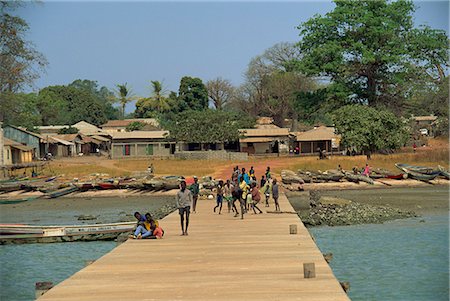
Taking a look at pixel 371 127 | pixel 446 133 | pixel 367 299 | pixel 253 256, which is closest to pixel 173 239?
pixel 253 256

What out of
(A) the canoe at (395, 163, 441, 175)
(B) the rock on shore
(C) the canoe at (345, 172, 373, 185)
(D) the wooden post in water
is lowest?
(B) the rock on shore

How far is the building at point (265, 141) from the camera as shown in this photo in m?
77.8

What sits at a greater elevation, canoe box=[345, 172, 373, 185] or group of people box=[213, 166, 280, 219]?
group of people box=[213, 166, 280, 219]

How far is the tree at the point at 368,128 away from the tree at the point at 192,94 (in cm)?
4408

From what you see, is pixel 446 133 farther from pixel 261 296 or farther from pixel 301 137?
pixel 261 296

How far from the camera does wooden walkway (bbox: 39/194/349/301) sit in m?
12.6

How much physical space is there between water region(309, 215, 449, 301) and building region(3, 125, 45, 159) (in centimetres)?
5508

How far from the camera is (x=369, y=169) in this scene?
2071 inches

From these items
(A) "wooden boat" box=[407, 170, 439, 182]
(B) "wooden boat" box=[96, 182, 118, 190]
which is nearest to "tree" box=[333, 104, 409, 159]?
(A) "wooden boat" box=[407, 170, 439, 182]

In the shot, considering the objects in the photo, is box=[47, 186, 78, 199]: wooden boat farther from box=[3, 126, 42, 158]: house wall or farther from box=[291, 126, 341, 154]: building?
box=[291, 126, 341, 154]: building

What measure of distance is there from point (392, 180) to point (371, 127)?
37.5 ft

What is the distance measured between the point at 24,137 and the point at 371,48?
38.9 metres

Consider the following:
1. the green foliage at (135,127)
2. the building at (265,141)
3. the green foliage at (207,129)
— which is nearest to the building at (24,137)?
the green foliage at (207,129)

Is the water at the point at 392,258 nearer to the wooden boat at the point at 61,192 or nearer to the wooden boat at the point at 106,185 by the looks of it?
the wooden boat at the point at 106,185
